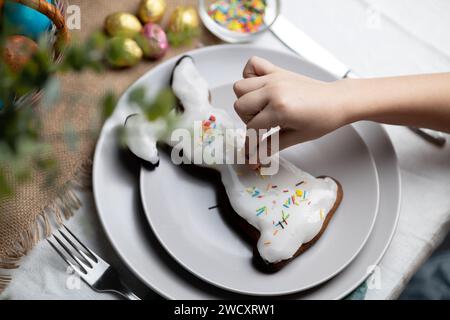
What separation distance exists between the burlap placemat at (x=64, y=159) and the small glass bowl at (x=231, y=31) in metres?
0.04

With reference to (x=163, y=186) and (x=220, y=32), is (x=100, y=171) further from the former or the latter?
(x=220, y=32)

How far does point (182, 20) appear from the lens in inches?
31.3

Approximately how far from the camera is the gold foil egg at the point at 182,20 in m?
0.79

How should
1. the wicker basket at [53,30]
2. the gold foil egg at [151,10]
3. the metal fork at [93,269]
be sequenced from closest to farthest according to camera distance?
the wicker basket at [53,30] → the metal fork at [93,269] → the gold foil egg at [151,10]

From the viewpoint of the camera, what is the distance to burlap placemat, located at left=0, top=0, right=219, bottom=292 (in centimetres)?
70

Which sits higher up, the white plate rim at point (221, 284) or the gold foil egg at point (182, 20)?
the gold foil egg at point (182, 20)

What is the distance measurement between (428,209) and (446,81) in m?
0.19

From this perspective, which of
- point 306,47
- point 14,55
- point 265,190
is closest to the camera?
point 14,55

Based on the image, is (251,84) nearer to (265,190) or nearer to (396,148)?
(265,190)

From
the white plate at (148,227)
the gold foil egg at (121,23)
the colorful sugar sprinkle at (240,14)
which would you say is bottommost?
the white plate at (148,227)

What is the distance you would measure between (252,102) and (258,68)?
6 centimetres

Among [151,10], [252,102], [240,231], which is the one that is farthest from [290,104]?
[151,10]

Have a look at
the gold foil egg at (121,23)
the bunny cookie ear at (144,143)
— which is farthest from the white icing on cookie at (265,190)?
the gold foil egg at (121,23)

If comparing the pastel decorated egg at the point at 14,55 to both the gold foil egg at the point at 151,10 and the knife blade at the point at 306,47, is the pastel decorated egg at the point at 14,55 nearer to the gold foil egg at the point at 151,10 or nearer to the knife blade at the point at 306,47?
the gold foil egg at the point at 151,10
